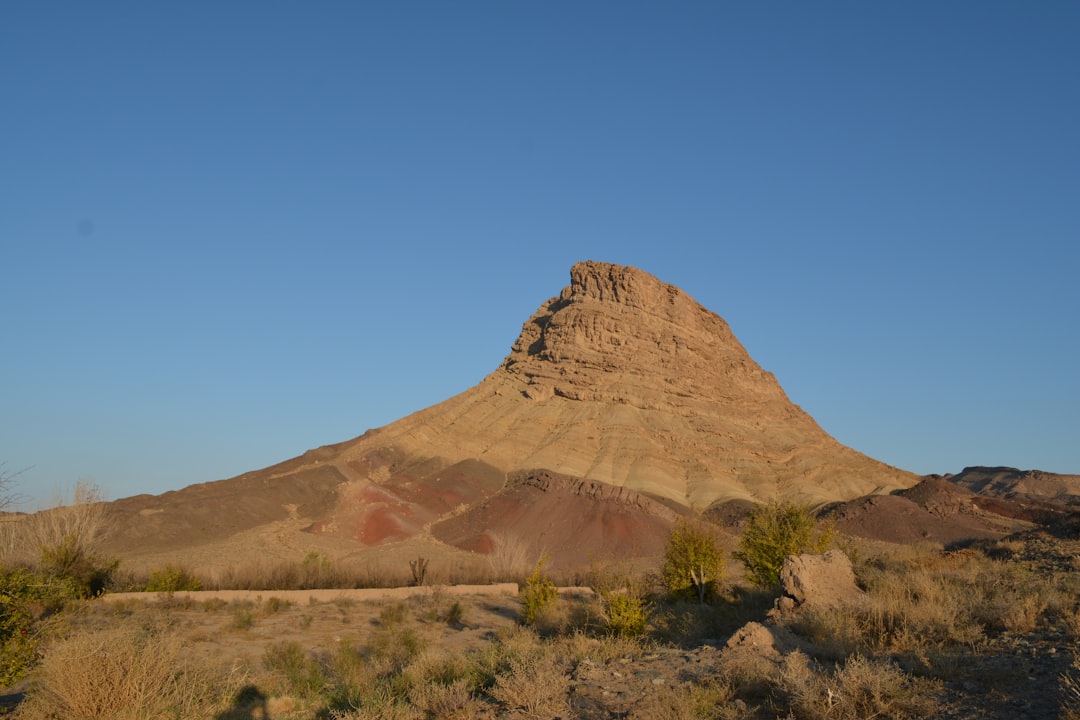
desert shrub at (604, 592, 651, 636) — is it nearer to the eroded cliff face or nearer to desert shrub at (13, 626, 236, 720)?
desert shrub at (13, 626, 236, 720)

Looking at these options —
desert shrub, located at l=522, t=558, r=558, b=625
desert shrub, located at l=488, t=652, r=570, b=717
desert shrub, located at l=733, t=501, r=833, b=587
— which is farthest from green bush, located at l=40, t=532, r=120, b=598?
desert shrub, located at l=733, t=501, r=833, b=587

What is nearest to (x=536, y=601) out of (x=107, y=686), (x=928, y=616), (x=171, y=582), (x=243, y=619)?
(x=243, y=619)

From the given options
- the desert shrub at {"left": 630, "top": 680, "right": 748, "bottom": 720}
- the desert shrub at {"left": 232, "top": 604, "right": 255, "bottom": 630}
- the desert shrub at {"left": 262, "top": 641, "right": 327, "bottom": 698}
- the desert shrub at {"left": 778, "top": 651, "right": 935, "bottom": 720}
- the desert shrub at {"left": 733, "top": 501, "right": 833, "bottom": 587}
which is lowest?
the desert shrub at {"left": 232, "top": 604, "right": 255, "bottom": 630}

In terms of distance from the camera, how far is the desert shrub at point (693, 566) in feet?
61.7

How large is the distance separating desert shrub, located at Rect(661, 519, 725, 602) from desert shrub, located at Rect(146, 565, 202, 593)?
16316 mm

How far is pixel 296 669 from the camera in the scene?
12641mm

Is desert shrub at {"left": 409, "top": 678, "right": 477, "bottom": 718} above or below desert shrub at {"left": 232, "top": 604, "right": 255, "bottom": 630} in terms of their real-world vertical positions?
above

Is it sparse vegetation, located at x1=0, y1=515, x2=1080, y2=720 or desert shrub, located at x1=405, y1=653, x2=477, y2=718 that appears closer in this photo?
sparse vegetation, located at x1=0, y1=515, x2=1080, y2=720

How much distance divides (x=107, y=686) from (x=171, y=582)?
61.5ft

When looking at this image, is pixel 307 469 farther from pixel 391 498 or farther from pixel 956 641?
pixel 956 641

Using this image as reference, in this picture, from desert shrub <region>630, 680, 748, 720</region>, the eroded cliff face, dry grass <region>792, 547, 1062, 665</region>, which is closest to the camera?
desert shrub <region>630, 680, 748, 720</region>

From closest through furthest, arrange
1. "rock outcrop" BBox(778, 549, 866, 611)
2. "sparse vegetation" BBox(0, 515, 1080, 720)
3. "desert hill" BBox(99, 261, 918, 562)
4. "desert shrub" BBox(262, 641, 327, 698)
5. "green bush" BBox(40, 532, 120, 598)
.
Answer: "sparse vegetation" BBox(0, 515, 1080, 720) → "desert shrub" BBox(262, 641, 327, 698) → "rock outcrop" BBox(778, 549, 866, 611) → "green bush" BBox(40, 532, 120, 598) → "desert hill" BBox(99, 261, 918, 562)

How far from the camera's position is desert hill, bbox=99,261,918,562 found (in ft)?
143

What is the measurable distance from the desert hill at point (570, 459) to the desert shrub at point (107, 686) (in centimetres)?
3252
